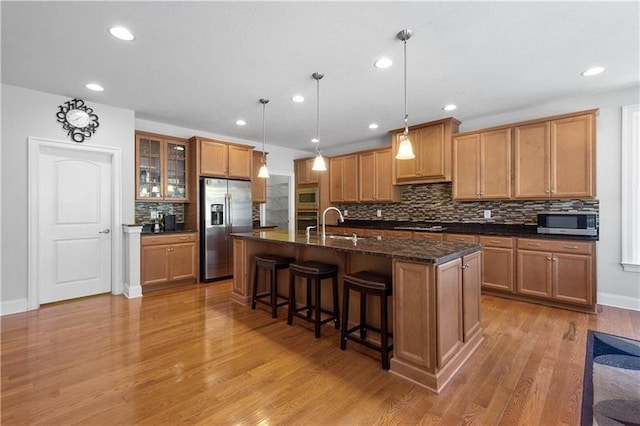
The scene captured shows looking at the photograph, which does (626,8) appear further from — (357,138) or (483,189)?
(357,138)

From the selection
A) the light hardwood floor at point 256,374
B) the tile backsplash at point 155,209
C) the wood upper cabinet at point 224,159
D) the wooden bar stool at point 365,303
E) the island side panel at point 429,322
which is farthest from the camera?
the wood upper cabinet at point 224,159

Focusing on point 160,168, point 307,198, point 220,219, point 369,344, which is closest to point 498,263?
point 369,344

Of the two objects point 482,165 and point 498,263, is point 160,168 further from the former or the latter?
point 498,263

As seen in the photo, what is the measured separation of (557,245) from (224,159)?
4.85 metres

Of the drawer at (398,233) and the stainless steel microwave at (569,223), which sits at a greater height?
the stainless steel microwave at (569,223)

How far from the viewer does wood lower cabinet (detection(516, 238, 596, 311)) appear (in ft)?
10.9

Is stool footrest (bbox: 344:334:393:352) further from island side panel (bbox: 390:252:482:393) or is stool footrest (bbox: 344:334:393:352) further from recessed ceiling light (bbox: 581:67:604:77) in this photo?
recessed ceiling light (bbox: 581:67:604:77)


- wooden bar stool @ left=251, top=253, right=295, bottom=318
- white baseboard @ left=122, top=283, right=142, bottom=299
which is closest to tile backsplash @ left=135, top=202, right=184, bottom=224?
white baseboard @ left=122, top=283, right=142, bottom=299

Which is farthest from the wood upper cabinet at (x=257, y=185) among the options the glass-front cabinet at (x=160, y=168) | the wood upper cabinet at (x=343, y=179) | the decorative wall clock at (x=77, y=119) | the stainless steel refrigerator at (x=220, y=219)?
the decorative wall clock at (x=77, y=119)

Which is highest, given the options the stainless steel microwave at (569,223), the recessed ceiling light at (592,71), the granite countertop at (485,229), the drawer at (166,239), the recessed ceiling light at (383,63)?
the recessed ceiling light at (592,71)

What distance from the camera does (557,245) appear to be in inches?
137

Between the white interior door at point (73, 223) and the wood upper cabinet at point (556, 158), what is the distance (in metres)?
5.51

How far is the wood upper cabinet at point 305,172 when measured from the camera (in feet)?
21.3

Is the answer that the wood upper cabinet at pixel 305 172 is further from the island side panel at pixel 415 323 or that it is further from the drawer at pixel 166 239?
the island side panel at pixel 415 323
